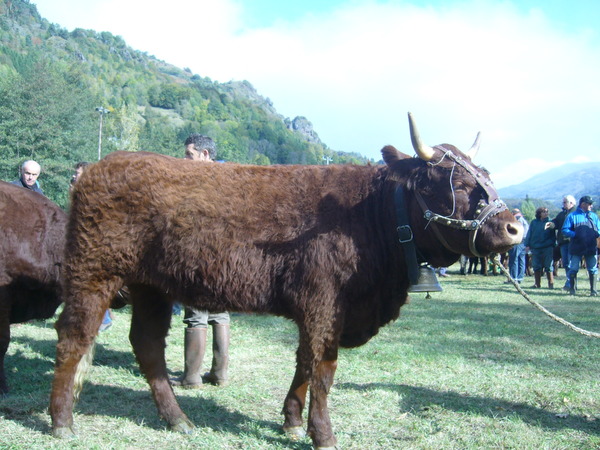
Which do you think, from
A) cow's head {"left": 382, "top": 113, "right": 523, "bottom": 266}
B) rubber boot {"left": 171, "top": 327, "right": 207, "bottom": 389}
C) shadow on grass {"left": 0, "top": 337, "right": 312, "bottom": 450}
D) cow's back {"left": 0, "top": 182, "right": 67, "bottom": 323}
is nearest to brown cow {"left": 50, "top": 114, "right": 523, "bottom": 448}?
cow's head {"left": 382, "top": 113, "right": 523, "bottom": 266}

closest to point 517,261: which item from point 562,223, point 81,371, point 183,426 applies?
point 562,223

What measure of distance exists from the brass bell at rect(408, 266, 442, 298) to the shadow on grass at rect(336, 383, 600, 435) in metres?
1.13

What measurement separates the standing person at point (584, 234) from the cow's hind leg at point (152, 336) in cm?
1099

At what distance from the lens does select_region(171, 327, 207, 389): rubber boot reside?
195 inches

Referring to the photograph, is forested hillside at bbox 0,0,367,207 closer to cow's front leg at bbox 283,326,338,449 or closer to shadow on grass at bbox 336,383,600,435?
cow's front leg at bbox 283,326,338,449

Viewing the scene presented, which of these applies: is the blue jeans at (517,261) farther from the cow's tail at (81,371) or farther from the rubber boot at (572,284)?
the cow's tail at (81,371)

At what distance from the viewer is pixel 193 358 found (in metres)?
4.94

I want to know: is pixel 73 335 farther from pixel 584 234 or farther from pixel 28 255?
pixel 584 234

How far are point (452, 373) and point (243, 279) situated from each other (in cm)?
283

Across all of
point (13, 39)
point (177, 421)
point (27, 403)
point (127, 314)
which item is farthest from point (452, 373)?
point (13, 39)

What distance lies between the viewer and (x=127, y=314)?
9086 mm

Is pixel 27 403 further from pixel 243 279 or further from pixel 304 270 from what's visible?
pixel 304 270

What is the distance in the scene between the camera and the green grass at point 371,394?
3666mm

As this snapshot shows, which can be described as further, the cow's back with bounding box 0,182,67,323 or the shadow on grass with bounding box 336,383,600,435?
the cow's back with bounding box 0,182,67,323
